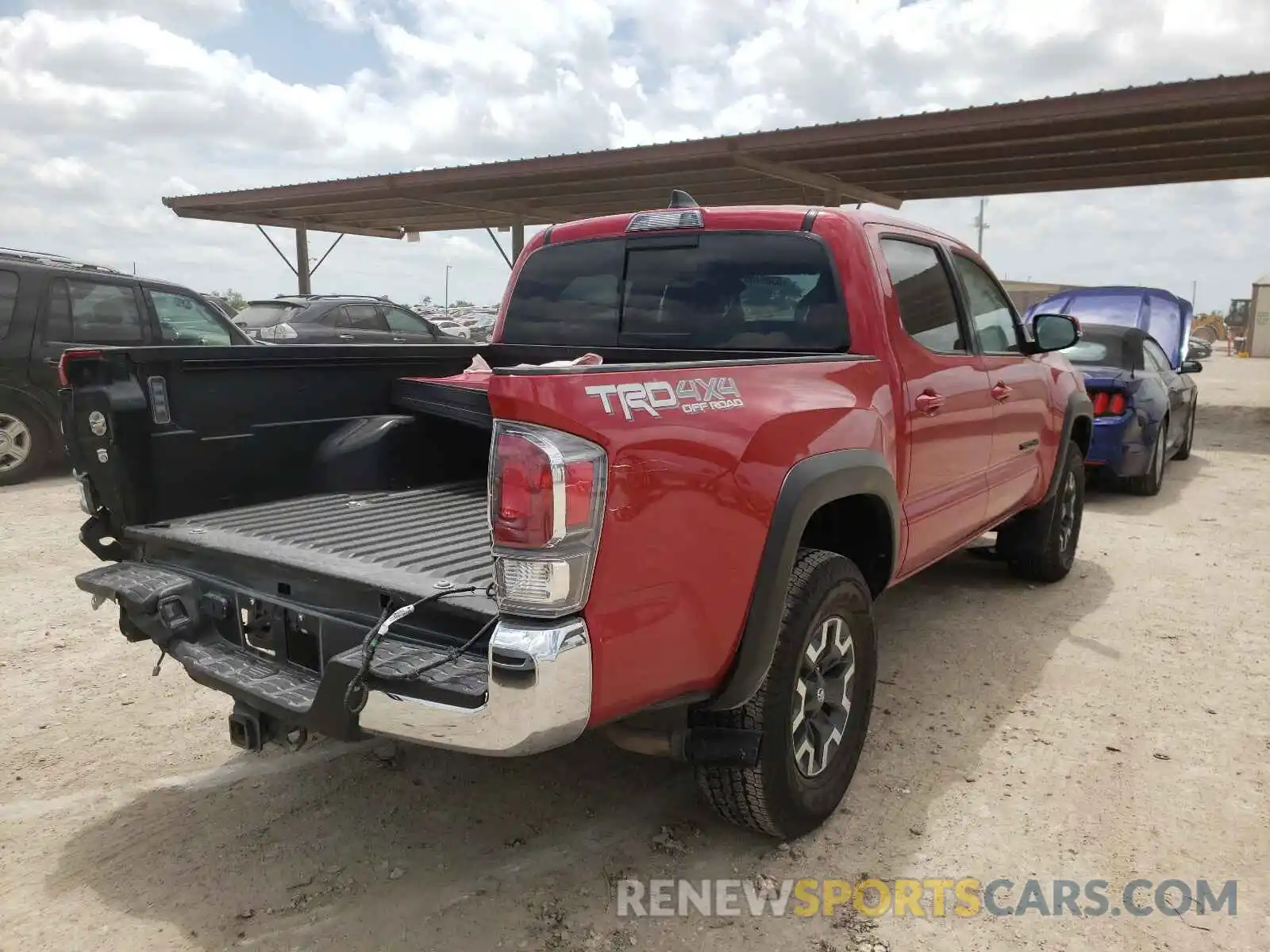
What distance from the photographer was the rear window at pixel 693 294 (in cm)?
334

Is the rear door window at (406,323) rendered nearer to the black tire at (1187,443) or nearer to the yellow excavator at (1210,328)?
the black tire at (1187,443)

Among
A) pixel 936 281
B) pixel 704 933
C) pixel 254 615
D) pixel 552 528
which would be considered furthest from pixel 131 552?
pixel 936 281

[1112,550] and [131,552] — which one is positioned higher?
[131,552]

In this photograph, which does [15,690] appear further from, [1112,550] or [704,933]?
[1112,550]

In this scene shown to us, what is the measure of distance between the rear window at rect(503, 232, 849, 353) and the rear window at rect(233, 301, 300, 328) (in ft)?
32.1

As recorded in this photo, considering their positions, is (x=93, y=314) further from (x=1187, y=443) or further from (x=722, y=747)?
(x=1187, y=443)

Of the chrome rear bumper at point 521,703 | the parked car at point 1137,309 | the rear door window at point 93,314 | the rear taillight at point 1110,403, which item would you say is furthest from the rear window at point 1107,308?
the chrome rear bumper at point 521,703

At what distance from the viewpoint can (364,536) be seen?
9.81ft

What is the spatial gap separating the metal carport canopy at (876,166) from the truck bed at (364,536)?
33.8 feet

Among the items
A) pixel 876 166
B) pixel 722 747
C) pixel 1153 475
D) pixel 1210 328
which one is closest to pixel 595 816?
pixel 722 747

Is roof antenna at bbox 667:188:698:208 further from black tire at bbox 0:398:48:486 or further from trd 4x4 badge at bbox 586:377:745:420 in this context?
black tire at bbox 0:398:48:486

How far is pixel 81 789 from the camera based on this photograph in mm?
3150

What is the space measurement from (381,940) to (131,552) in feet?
5.39

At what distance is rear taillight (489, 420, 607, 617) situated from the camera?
1.99 m
